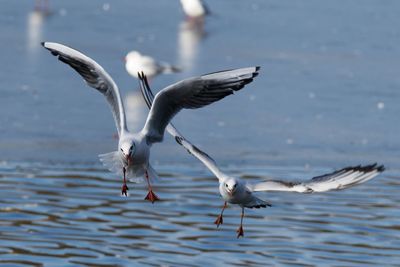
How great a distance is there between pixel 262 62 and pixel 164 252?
668 centimetres

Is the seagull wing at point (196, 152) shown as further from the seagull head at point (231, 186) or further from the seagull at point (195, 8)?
the seagull at point (195, 8)

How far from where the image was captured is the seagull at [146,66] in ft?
43.0

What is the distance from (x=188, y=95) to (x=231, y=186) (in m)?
0.71

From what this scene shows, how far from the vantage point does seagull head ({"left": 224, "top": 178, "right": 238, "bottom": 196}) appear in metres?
6.96

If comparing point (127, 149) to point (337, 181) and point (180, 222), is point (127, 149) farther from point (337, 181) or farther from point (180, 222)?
point (180, 222)

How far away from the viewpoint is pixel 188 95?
7.33m

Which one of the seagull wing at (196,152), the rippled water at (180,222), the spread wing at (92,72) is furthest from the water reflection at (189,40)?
the seagull wing at (196,152)

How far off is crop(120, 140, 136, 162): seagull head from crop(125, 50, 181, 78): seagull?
5809 millimetres

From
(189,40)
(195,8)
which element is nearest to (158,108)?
(189,40)

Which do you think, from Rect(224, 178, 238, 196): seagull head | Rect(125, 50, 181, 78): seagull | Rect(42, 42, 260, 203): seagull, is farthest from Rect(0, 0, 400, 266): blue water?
Rect(224, 178, 238, 196): seagull head

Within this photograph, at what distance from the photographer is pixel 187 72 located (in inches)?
539

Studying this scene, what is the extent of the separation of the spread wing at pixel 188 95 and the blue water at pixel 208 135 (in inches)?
36.3

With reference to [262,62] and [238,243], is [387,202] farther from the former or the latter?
[262,62]

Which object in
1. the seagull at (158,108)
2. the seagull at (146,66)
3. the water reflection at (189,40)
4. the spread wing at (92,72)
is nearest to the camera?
the seagull at (158,108)
